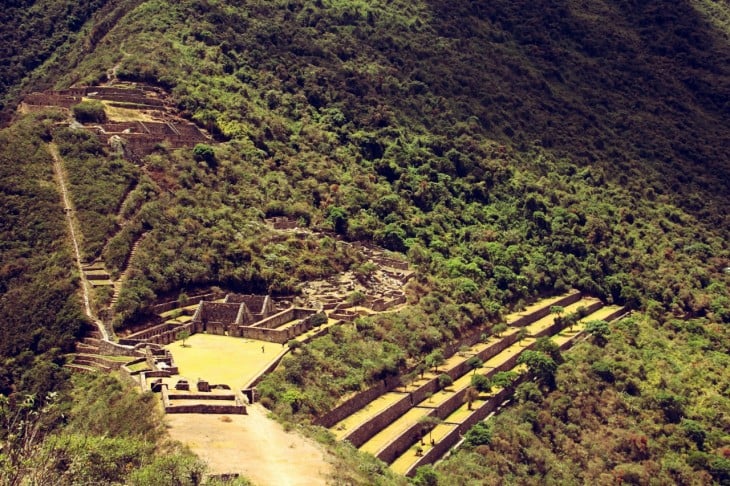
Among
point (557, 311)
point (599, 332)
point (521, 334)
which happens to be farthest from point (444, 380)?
point (557, 311)

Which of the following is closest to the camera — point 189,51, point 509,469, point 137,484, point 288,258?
point 137,484

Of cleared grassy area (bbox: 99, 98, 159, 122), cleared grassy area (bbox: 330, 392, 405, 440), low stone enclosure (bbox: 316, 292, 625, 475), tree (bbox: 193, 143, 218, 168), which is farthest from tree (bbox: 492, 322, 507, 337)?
cleared grassy area (bbox: 99, 98, 159, 122)

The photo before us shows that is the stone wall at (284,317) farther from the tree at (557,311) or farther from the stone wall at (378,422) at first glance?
the tree at (557,311)

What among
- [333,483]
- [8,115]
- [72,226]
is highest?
[333,483]

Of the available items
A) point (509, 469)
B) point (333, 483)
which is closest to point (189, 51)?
point (509, 469)

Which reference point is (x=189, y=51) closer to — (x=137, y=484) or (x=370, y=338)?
(x=370, y=338)

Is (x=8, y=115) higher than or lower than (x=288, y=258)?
lower

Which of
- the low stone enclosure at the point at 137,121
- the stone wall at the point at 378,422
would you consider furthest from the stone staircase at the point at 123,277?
the stone wall at the point at 378,422

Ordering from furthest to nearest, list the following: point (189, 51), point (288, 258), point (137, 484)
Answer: point (189, 51), point (288, 258), point (137, 484)
